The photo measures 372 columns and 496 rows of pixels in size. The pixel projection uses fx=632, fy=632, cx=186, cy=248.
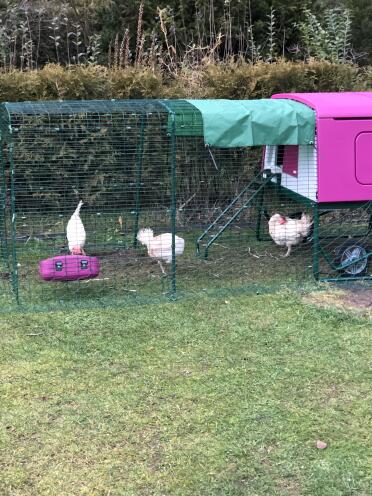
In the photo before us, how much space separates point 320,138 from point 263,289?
1376mm

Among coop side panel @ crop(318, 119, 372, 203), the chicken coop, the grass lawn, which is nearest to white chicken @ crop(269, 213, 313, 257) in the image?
the chicken coop

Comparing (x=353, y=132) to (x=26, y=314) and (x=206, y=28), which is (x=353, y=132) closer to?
(x=26, y=314)

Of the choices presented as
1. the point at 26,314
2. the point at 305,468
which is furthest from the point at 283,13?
the point at 305,468

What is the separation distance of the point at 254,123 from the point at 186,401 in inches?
102

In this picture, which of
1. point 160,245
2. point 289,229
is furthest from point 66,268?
point 289,229

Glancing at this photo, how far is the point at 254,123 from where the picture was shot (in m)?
5.26

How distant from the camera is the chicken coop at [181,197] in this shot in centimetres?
532

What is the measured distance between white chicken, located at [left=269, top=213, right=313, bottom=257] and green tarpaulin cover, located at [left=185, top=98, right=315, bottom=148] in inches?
42.5

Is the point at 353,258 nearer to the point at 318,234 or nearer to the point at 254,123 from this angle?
the point at 318,234

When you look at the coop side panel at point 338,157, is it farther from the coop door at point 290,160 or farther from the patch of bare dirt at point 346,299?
the patch of bare dirt at point 346,299

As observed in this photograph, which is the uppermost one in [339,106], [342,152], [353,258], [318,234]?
[339,106]

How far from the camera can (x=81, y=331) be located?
4609 mm

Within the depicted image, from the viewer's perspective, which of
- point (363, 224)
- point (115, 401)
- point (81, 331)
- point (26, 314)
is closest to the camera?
point (115, 401)

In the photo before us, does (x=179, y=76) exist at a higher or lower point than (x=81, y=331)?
higher
